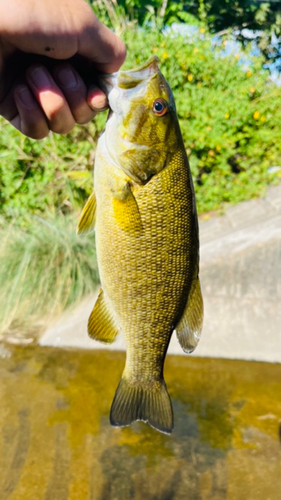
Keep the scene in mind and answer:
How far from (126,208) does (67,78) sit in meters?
0.53

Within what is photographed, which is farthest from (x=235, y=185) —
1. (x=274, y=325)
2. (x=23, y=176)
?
(x=23, y=176)

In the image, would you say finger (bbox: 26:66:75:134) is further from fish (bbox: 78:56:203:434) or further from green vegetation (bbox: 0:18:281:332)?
green vegetation (bbox: 0:18:281:332)

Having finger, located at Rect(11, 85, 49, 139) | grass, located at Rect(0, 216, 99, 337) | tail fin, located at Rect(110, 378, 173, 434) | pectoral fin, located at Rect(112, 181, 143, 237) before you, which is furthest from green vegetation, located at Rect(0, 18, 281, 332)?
pectoral fin, located at Rect(112, 181, 143, 237)

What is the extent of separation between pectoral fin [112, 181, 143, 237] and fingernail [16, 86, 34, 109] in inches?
19.0

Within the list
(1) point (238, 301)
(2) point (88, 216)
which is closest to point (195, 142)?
(1) point (238, 301)

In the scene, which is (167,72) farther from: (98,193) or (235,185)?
(98,193)

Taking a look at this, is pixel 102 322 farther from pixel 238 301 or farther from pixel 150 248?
pixel 238 301

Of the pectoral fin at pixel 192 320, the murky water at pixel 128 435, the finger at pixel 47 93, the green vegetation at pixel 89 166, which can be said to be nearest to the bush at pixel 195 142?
the green vegetation at pixel 89 166

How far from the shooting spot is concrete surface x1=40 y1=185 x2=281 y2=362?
442cm

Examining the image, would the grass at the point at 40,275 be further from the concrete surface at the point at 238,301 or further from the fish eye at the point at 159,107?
the fish eye at the point at 159,107

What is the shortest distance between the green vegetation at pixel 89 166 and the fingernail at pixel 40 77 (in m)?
3.13

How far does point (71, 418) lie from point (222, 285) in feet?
6.47

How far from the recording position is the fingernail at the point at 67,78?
5.15 ft

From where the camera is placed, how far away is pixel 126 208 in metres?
1.47
